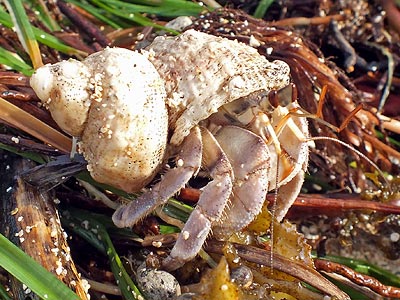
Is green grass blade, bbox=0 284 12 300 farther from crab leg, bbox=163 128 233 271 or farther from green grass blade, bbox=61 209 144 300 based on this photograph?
crab leg, bbox=163 128 233 271

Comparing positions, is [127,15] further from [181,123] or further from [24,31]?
[181,123]

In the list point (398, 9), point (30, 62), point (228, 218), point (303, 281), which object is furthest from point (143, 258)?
point (398, 9)

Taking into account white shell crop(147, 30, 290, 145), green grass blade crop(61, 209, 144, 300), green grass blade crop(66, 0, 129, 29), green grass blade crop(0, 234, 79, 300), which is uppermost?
white shell crop(147, 30, 290, 145)

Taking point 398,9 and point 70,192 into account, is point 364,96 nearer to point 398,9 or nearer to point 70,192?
point 398,9

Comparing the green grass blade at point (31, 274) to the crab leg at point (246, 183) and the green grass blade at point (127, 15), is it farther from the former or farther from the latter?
the green grass blade at point (127, 15)

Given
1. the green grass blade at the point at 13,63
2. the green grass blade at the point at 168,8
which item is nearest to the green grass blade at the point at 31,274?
the green grass blade at the point at 13,63

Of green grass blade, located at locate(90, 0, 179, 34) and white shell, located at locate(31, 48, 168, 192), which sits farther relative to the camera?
green grass blade, located at locate(90, 0, 179, 34)

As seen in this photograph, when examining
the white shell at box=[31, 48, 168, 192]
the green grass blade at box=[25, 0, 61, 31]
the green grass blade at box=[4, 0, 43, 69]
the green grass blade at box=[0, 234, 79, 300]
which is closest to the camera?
the green grass blade at box=[0, 234, 79, 300]

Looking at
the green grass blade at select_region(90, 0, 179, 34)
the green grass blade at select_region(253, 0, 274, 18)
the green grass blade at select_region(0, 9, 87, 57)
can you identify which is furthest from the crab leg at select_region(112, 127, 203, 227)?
the green grass blade at select_region(253, 0, 274, 18)
